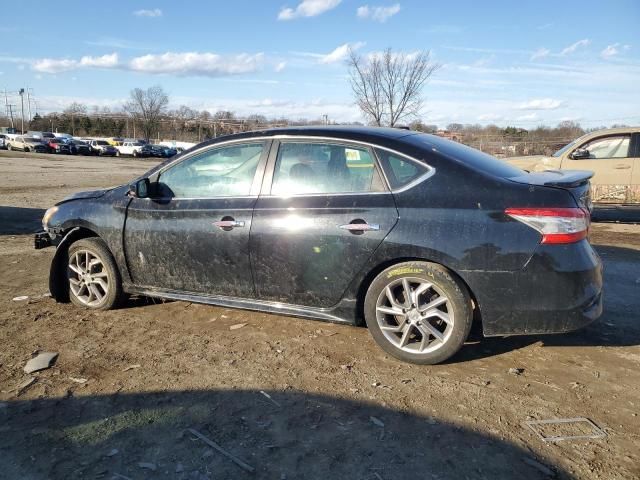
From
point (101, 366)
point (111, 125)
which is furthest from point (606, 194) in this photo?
point (111, 125)

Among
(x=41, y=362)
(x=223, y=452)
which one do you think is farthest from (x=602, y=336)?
(x=41, y=362)

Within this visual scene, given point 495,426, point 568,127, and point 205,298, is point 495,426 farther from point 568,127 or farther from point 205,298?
point 568,127

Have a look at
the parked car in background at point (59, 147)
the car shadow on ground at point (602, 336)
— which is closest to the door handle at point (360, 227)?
the car shadow on ground at point (602, 336)

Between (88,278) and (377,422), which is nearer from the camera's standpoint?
(377,422)

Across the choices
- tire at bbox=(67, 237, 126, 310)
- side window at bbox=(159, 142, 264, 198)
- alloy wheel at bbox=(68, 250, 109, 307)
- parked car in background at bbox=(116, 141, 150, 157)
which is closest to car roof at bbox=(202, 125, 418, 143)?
side window at bbox=(159, 142, 264, 198)

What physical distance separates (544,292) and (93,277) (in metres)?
3.85

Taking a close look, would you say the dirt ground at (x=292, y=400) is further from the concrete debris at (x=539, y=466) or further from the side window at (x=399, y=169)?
the side window at (x=399, y=169)

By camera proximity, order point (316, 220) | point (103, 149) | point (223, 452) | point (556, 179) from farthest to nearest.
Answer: point (103, 149) → point (316, 220) → point (556, 179) → point (223, 452)

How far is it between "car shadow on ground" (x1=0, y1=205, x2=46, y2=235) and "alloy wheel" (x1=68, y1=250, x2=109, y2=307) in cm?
482

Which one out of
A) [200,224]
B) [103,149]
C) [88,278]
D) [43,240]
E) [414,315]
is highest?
[200,224]

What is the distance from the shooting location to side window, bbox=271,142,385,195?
3785mm

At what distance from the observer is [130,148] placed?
5641cm

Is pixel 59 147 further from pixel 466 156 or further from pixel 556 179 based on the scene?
pixel 556 179

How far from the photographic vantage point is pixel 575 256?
3320mm
